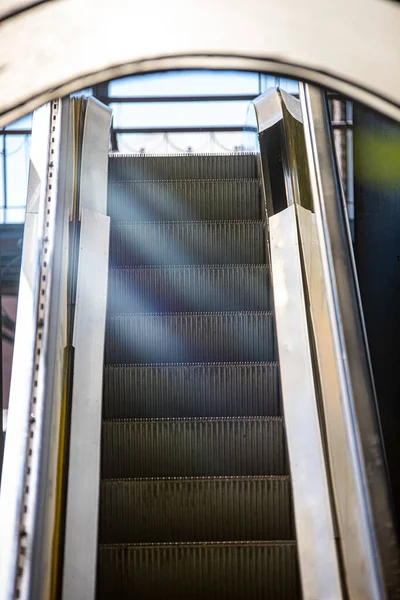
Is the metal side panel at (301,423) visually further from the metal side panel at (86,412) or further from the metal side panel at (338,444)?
the metal side panel at (86,412)

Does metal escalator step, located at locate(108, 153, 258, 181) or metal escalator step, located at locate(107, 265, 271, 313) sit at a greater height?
metal escalator step, located at locate(108, 153, 258, 181)

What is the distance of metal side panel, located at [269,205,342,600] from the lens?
298 cm

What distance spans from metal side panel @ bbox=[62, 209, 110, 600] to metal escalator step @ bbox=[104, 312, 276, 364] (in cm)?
32

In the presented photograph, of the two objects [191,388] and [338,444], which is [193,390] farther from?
[338,444]

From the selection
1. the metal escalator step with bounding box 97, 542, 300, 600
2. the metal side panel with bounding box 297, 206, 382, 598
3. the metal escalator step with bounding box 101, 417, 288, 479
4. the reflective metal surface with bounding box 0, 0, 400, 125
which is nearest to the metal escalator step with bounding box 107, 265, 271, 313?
the metal side panel with bounding box 297, 206, 382, 598

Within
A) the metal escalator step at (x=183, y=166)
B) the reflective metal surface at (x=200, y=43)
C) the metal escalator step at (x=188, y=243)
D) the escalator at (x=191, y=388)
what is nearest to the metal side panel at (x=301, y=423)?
the escalator at (x=191, y=388)

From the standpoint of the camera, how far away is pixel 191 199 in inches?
199

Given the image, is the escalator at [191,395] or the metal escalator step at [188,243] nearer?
the escalator at [191,395]

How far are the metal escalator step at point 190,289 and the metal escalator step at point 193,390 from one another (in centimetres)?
58

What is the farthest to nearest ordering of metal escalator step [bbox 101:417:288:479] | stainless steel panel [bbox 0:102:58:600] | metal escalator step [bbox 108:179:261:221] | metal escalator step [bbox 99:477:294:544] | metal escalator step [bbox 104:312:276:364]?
metal escalator step [bbox 108:179:261:221] → metal escalator step [bbox 104:312:276:364] → metal escalator step [bbox 101:417:288:479] → metal escalator step [bbox 99:477:294:544] → stainless steel panel [bbox 0:102:58:600]

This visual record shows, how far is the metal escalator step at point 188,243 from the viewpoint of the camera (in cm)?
473

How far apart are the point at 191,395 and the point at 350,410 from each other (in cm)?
158

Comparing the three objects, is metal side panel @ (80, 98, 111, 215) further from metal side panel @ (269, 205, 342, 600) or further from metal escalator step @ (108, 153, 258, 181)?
metal side panel @ (269, 205, 342, 600)

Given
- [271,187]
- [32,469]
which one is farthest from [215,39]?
[271,187]
